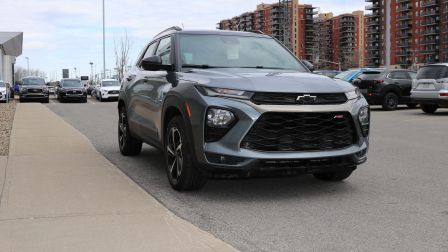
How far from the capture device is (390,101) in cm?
1994

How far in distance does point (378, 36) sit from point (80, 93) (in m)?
132

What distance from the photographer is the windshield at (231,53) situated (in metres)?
6.34

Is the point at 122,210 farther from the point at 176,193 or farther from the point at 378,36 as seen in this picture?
the point at 378,36

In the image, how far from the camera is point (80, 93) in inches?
1294

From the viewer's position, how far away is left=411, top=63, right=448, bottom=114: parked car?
16.4m

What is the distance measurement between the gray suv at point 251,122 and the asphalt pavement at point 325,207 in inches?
13.2

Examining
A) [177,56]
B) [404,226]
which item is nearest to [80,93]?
[177,56]

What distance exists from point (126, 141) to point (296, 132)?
153 inches

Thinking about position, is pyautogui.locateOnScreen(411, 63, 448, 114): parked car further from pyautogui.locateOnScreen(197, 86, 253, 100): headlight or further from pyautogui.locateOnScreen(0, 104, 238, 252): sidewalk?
pyautogui.locateOnScreen(197, 86, 253, 100): headlight

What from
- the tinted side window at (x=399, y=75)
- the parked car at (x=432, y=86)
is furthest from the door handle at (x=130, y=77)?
the tinted side window at (x=399, y=75)

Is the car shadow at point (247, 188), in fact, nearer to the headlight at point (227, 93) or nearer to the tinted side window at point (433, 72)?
the headlight at point (227, 93)

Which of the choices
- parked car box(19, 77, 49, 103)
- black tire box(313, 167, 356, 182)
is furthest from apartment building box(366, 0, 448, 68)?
black tire box(313, 167, 356, 182)

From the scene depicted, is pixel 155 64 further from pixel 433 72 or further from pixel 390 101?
pixel 390 101

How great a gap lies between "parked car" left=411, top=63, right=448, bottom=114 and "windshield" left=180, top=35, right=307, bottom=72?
11.1 meters
